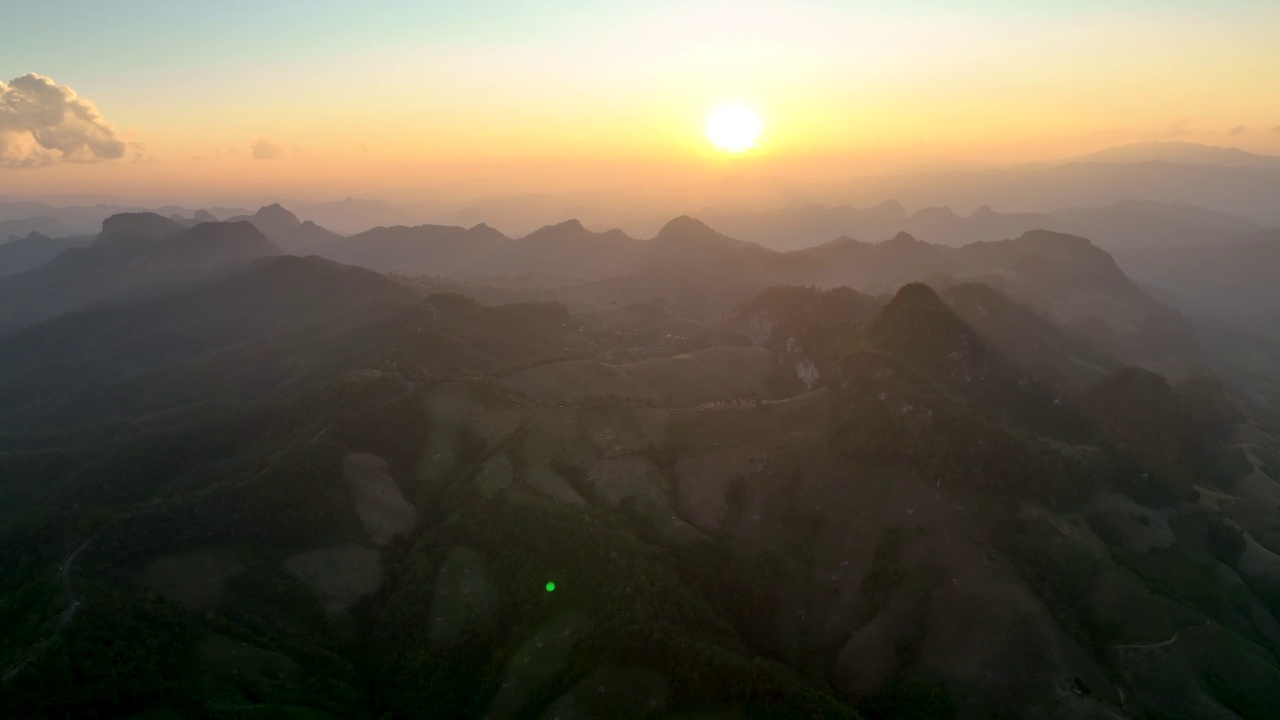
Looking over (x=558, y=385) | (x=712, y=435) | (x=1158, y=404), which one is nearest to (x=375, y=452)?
(x=558, y=385)

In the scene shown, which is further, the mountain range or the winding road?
the mountain range

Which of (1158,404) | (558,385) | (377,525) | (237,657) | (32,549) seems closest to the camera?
(237,657)

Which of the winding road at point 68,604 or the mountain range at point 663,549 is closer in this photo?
the winding road at point 68,604

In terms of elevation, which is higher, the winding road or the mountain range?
the winding road

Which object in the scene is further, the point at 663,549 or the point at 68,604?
the point at 663,549

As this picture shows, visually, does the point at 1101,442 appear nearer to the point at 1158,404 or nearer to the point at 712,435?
the point at 1158,404

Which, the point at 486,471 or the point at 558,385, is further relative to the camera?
the point at 558,385

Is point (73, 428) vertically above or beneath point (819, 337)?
beneath

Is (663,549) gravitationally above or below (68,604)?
below

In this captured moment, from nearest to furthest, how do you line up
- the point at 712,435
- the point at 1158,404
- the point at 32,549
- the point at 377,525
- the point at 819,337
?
1. the point at 32,549
2. the point at 377,525
3. the point at 712,435
4. the point at 1158,404
5. the point at 819,337

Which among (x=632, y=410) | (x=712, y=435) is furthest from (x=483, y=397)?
(x=712, y=435)

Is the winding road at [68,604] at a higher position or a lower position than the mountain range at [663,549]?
higher
